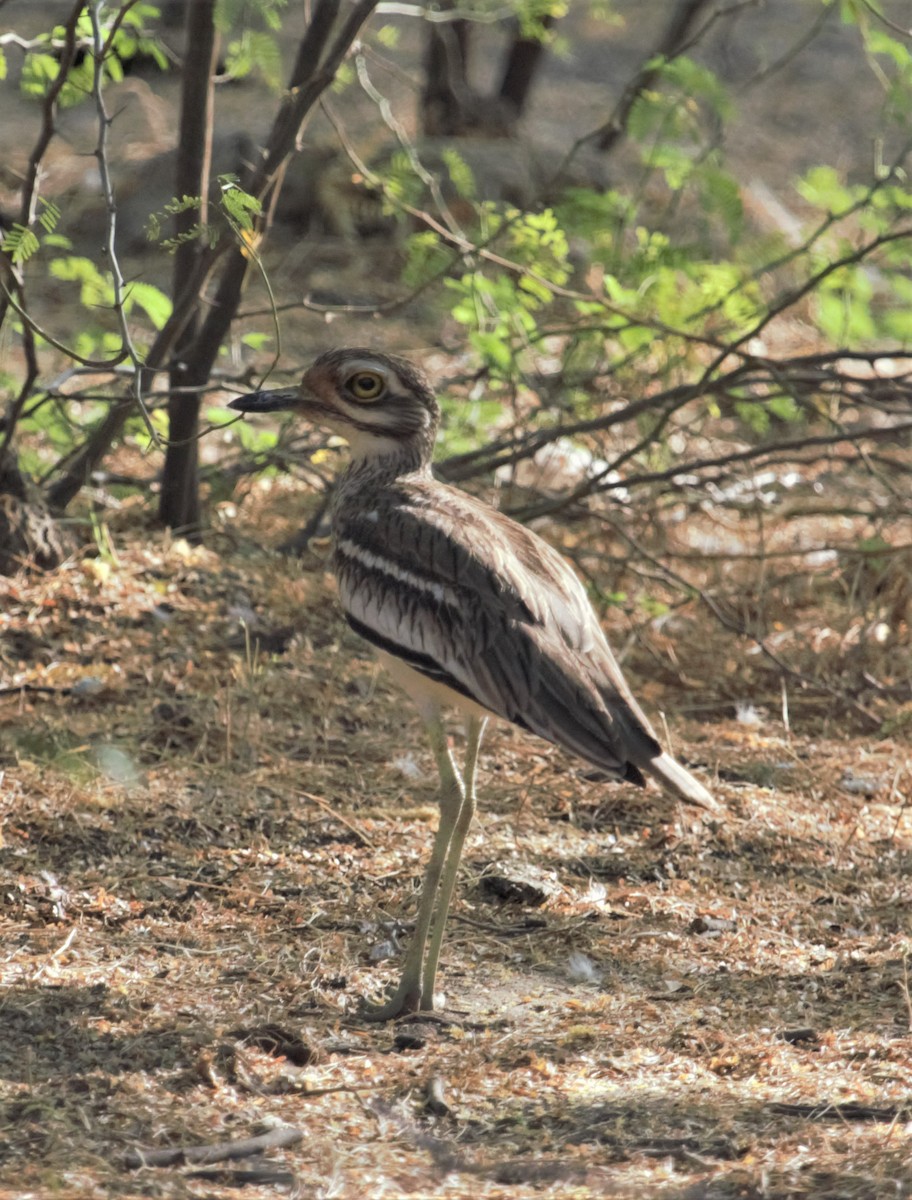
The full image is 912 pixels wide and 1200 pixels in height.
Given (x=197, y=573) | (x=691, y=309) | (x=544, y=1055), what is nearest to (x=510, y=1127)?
(x=544, y=1055)

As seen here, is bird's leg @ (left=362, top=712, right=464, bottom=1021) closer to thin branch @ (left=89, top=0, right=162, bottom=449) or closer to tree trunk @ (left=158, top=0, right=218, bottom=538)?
thin branch @ (left=89, top=0, right=162, bottom=449)

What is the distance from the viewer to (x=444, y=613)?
3729 mm

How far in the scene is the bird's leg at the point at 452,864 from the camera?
141 inches

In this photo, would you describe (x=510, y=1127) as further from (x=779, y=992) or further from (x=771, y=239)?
(x=771, y=239)

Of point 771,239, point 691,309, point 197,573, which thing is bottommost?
point 197,573

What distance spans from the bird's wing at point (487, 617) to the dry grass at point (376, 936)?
0.66m

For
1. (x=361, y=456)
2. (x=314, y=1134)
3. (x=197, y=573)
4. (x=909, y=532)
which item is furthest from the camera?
(x=909, y=532)

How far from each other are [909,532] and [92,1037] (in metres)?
4.66

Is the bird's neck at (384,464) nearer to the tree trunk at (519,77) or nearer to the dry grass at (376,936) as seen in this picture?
the dry grass at (376,936)

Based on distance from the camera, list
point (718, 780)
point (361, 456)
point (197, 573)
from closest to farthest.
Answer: point (361, 456) < point (718, 780) < point (197, 573)

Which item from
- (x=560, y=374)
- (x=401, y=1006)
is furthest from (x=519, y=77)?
(x=401, y=1006)

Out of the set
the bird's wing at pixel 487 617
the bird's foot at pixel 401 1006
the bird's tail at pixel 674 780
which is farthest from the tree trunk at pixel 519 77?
the bird's foot at pixel 401 1006

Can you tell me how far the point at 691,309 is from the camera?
5.92 metres

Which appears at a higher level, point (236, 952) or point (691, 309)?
point (691, 309)
